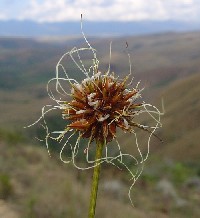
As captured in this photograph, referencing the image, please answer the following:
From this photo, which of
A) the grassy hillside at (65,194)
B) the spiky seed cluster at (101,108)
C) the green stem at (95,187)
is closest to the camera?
the green stem at (95,187)

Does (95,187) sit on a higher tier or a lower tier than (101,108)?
lower

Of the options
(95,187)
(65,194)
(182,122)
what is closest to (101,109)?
(95,187)

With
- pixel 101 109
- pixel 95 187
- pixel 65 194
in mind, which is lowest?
pixel 65 194

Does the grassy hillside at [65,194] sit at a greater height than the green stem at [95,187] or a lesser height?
lesser

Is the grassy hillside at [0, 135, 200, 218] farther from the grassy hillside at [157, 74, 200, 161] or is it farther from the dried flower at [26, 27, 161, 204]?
the grassy hillside at [157, 74, 200, 161]

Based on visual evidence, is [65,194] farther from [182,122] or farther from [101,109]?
[182,122]

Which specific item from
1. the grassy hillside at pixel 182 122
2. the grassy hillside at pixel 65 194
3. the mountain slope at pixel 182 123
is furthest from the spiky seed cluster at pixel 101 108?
the mountain slope at pixel 182 123

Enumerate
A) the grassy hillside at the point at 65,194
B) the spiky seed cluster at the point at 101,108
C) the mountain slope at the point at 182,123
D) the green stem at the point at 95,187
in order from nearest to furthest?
the green stem at the point at 95,187
the spiky seed cluster at the point at 101,108
the grassy hillside at the point at 65,194
the mountain slope at the point at 182,123

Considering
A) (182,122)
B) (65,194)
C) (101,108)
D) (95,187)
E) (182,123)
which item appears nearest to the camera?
(95,187)

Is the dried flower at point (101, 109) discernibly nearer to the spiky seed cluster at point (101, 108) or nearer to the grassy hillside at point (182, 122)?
the spiky seed cluster at point (101, 108)
